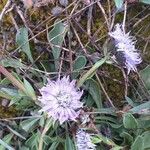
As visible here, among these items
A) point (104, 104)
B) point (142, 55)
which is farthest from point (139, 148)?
point (142, 55)

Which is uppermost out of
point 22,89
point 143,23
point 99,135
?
point 22,89

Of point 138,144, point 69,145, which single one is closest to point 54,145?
point 69,145

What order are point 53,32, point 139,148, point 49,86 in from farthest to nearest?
point 53,32, point 139,148, point 49,86

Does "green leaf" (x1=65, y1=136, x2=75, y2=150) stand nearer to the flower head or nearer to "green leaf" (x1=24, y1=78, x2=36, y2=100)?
the flower head

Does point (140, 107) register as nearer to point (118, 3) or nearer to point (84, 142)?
point (84, 142)

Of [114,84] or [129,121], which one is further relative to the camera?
[114,84]

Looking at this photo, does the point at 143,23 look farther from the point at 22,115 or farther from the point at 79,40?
the point at 22,115
